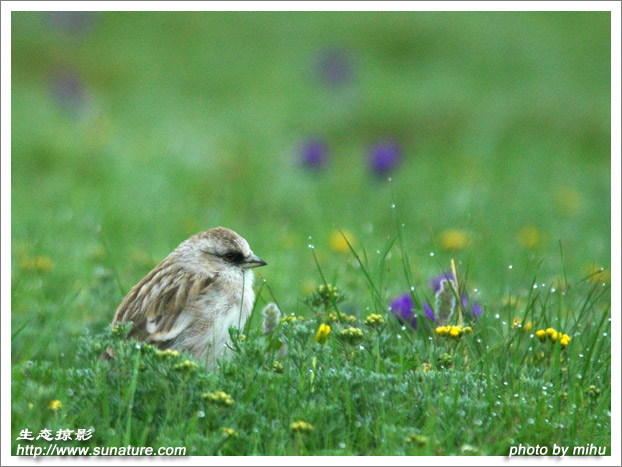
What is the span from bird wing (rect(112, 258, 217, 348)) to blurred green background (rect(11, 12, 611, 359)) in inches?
22.6

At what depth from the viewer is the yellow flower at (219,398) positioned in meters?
3.53

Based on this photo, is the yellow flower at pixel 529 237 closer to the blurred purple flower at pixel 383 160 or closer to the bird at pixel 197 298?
the blurred purple flower at pixel 383 160

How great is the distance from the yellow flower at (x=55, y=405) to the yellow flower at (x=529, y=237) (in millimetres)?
5346

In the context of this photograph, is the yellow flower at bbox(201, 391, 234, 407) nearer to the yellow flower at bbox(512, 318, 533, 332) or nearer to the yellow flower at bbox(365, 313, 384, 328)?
the yellow flower at bbox(365, 313, 384, 328)

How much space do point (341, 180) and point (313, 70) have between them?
3645 millimetres

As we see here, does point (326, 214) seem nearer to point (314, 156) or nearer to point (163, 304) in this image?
point (314, 156)

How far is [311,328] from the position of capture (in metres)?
3.93

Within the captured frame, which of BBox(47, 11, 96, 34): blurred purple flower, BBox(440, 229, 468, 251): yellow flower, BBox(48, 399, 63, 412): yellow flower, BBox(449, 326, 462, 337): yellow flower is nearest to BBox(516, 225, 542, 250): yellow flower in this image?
BBox(440, 229, 468, 251): yellow flower

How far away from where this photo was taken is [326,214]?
8.80m

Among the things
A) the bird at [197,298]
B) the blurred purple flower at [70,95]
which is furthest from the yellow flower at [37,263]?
the blurred purple flower at [70,95]

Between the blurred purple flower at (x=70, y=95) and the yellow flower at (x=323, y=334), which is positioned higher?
the blurred purple flower at (x=70, y=95)

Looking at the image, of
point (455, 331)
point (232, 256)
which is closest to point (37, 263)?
point (232, 256)

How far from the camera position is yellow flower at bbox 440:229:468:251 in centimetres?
753

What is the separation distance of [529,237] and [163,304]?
16.4ft
